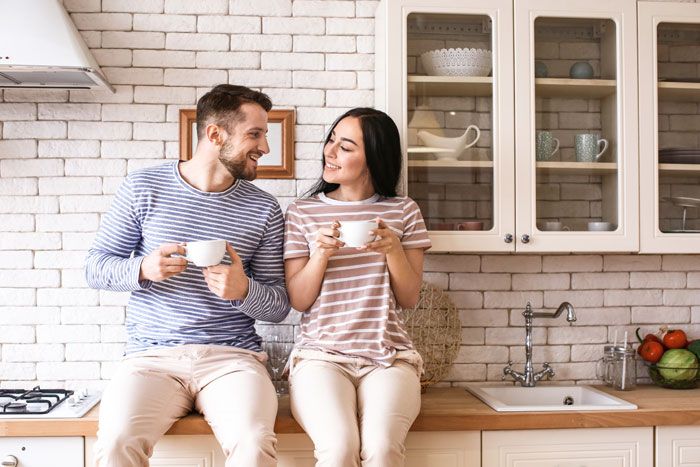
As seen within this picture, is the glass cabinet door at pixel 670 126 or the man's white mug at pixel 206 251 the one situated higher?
the glass cabinet door at pixel 670 126

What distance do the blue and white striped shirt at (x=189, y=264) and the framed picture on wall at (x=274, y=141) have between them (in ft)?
1.02

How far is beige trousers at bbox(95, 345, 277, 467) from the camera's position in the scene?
173 centimetres

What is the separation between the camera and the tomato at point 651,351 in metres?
2.54

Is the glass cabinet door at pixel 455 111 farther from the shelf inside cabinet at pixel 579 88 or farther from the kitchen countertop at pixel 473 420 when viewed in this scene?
the kitchen countertop at pixel 473 420

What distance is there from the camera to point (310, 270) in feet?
6.95

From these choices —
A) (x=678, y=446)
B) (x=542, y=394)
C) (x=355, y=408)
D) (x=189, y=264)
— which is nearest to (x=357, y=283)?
(x=355, y=408)

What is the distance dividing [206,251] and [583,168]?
1324mm

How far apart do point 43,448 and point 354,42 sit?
1713 millimetres

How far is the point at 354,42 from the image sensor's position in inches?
102

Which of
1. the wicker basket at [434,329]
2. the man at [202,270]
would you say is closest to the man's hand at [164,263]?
the man at [202,270]

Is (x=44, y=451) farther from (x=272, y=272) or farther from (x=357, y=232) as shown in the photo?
(x=357, y=232)

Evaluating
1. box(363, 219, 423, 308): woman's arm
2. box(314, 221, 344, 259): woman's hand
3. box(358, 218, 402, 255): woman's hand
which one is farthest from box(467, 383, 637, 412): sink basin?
box(314, 221, 344, 259): woman's hand

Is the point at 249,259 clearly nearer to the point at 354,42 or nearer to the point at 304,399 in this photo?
the point at 304,399

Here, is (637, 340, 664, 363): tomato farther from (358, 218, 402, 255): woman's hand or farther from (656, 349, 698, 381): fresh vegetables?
(358, 218, 402, 255): woman's hand
